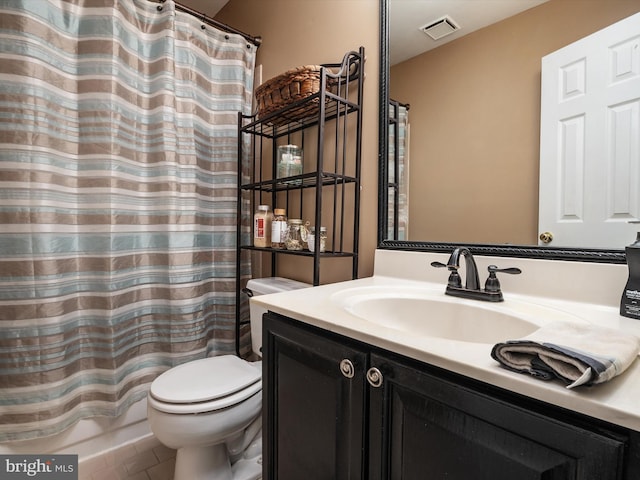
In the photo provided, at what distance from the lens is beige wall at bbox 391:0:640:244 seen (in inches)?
34.1

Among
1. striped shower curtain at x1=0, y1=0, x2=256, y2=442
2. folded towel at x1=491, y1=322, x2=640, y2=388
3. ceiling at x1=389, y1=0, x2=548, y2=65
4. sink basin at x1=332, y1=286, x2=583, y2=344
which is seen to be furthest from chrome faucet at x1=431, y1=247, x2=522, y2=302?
striped shower curtain at x1=0, y1=0, x2=256, y2=442

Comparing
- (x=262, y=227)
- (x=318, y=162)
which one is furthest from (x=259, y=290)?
(x=318, y=162)

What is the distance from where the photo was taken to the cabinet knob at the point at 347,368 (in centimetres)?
61

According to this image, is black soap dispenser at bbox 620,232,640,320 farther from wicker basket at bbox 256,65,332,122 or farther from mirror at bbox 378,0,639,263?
wicker basket at bbox 256,65,332,122

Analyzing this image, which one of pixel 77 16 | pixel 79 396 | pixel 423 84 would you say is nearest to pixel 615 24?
pixel 423 84

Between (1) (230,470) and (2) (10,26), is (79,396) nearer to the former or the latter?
(1) (230,470)

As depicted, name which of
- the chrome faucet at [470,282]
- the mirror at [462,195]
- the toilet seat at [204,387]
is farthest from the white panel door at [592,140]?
the toilet seat at [204,387]

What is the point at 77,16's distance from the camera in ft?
4.18

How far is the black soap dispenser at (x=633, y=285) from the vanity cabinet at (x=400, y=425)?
46 cm

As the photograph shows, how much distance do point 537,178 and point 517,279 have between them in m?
0.28

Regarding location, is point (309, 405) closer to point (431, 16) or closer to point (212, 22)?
point (431, 16)

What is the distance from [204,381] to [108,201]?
83 centimetres

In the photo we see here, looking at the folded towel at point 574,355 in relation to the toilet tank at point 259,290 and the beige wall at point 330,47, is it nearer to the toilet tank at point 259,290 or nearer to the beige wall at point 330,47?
the beige wall at point 330,47

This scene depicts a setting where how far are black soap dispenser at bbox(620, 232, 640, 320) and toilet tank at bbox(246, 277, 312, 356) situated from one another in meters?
1.03
